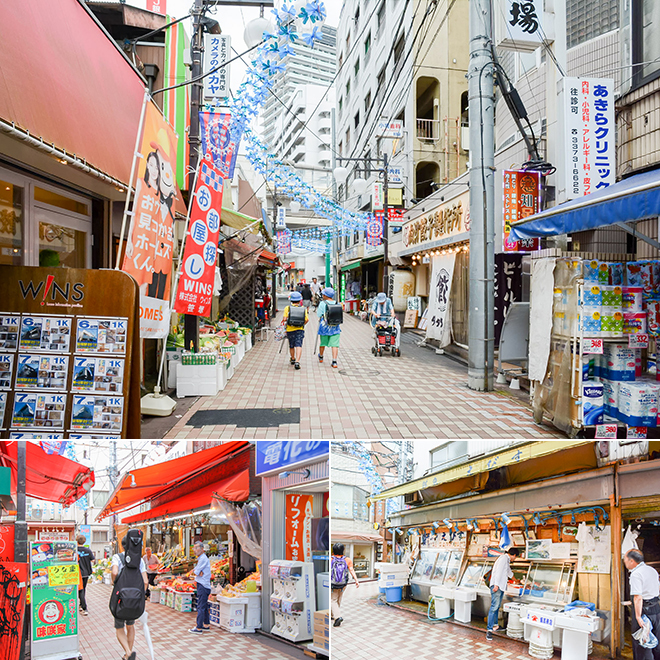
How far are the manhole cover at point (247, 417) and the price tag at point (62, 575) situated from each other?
229 centimetres

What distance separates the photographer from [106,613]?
5.04 meters

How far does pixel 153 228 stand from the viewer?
5.98 meters

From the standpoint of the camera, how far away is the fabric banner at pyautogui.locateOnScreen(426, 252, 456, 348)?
14.0 meters

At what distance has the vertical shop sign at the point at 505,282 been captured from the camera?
11844 millimetres

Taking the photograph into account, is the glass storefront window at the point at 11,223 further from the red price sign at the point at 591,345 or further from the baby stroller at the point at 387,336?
the baby stroller at the point at 387,336

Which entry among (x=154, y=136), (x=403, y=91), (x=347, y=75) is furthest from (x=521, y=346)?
(x=347, y=75)

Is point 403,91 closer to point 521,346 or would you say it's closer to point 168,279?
point 521,346

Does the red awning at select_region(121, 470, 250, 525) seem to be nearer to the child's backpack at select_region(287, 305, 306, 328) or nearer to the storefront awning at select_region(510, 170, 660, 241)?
the child's backpack at select_region(287, 305, 306, 328)

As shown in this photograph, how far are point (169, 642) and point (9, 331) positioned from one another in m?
3.67

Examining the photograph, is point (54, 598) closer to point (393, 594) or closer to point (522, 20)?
point (393, 594)

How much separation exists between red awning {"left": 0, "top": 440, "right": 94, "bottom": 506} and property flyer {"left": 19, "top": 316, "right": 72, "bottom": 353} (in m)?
0.84

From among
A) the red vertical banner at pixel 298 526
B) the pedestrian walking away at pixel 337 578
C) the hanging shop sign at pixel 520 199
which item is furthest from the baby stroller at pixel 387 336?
the pedestrian walking away at pixel 337 578

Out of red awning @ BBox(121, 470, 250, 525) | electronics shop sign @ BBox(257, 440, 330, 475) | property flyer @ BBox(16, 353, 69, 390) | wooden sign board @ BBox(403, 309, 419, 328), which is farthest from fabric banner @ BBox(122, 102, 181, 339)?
wooden sign board @ BBox(403, 309, 419, 328)

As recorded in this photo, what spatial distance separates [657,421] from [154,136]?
21.6ft
